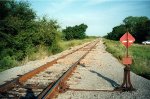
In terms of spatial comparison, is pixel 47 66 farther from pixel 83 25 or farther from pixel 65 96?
pixel 83 25

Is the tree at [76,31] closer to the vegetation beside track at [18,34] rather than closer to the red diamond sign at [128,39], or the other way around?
the vegetation beside track at [18,34]

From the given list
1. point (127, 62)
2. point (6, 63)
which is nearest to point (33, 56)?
point (6, 63)

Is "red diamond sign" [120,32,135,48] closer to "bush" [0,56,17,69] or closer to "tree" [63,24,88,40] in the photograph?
"bush" [0,56,17,69]

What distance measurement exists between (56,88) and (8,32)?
1162cm

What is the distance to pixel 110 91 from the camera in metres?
8.11

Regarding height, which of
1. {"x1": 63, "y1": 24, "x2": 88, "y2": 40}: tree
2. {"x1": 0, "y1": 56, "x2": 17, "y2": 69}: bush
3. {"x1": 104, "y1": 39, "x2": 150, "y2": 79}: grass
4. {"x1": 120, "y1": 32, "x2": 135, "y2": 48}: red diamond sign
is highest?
{"x1": 63, "y1": 24, "x2": 88, "y2": 40}: tree

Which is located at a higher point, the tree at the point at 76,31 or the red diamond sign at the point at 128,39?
the tree at the point at 76,31

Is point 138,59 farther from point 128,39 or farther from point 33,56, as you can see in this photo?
point 128,39

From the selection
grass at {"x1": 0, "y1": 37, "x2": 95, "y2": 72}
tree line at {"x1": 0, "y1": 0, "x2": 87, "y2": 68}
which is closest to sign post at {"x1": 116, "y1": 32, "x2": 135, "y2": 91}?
grass at {"x1": 0, "y1": 37, "x2": 95, "y2": 72}

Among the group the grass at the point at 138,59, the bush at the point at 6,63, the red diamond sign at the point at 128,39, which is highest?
the red diamond sign at the point at 128,39

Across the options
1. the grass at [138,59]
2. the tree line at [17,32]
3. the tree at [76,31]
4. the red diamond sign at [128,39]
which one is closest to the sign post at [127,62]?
the red diamond sign at [128,39]

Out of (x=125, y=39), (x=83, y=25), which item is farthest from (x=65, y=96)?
(x=83, y=25)

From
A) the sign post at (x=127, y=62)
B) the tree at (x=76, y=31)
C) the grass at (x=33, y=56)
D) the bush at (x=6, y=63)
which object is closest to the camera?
the sign post at (x=127, y=62)

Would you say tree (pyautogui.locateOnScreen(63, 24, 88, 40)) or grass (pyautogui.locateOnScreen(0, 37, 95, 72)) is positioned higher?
tree (pyautogui.locateOnScreen(63, 24, 88, 40))
